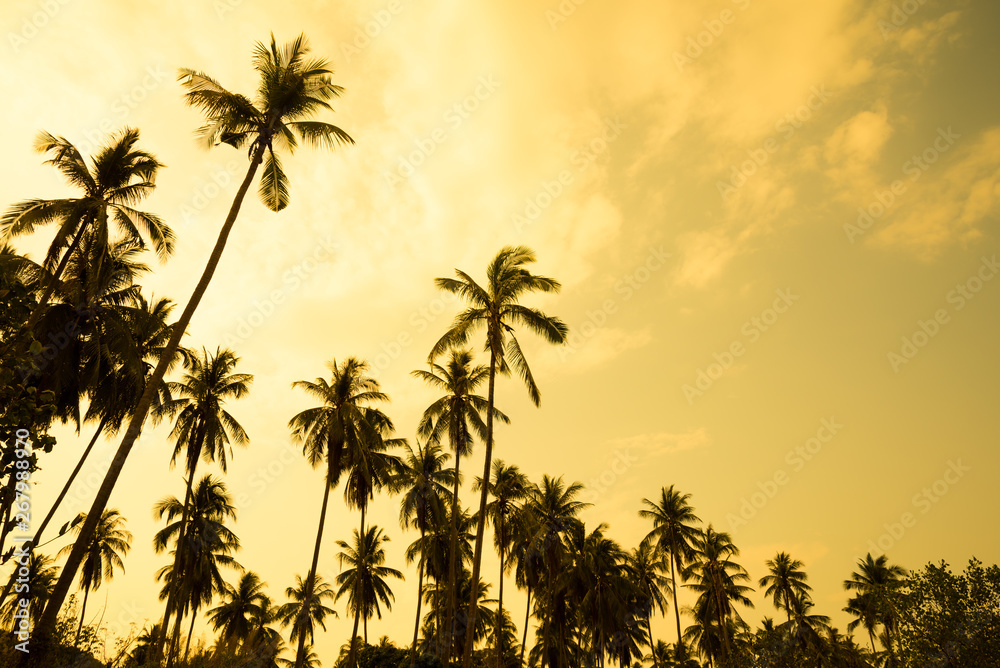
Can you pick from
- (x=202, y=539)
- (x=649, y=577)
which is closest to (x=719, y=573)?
(x=649, y=577)

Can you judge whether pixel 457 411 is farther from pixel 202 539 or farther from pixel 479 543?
pixel 202 539

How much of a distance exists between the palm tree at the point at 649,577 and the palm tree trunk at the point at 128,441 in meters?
41.4

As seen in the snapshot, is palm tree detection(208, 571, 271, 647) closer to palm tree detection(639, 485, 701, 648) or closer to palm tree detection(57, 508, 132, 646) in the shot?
palm tree detection(57, 508, 132, 646)

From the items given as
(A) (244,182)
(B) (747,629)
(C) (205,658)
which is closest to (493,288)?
(A) (244,182)

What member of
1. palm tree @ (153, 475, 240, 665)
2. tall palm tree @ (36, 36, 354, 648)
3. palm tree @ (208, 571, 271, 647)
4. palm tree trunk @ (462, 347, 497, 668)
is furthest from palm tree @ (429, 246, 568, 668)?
palm tree @ (208, 571, 271, 647)

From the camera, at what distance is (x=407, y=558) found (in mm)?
40844

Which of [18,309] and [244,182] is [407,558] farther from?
[18,309]

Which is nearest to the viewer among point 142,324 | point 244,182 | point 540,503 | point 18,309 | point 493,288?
point 18,309

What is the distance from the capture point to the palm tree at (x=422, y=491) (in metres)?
34.2

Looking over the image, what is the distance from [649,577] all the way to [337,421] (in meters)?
33.5

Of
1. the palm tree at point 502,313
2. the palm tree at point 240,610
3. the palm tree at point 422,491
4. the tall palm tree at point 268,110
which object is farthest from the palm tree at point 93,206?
the palm tree at point 240,610

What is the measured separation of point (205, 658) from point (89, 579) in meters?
31.7

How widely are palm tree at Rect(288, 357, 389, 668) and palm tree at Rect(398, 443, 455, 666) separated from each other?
4817 millimetres

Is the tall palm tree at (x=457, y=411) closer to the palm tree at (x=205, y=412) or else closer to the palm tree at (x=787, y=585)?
the palm tree at (x=205, y=412)
